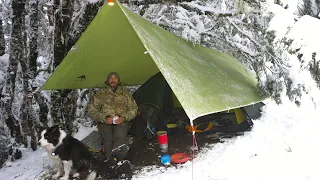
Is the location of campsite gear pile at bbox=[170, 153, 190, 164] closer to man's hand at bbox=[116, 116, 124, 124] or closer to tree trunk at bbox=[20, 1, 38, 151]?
man's hand at bbox=[116, 116, 124, 124]

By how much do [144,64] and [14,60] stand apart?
1.68 m

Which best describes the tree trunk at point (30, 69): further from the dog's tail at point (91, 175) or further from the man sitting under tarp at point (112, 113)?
the dog's tail at point (91, 175)

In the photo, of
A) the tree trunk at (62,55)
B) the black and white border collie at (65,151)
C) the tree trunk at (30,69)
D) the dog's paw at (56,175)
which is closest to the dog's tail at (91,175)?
the black and white border collie at (65,151)

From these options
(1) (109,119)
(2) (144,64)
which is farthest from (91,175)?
(2) (144,64)

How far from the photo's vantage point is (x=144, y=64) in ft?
13.0

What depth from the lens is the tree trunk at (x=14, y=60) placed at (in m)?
3.69

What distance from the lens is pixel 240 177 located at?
2324mm

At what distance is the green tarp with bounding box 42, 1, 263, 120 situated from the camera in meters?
2.33

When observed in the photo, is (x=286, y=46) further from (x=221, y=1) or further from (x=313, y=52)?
(x=221, y=1)

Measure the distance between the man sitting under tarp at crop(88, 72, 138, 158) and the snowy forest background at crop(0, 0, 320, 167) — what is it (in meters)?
0.92

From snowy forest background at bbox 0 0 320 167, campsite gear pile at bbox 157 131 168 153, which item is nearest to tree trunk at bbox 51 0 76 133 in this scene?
snowy forest background at bbox 0 0 320 167

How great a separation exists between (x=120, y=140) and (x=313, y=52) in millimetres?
2357

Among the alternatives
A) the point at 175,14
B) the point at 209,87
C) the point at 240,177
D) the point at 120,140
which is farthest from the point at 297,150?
the point at 175,14

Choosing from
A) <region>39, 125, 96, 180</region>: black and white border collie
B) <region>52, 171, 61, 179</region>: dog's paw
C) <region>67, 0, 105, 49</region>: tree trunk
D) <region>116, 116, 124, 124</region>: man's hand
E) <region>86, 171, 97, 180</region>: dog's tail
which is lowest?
<region>52, 171, 61, 179</region>: dog's paw
